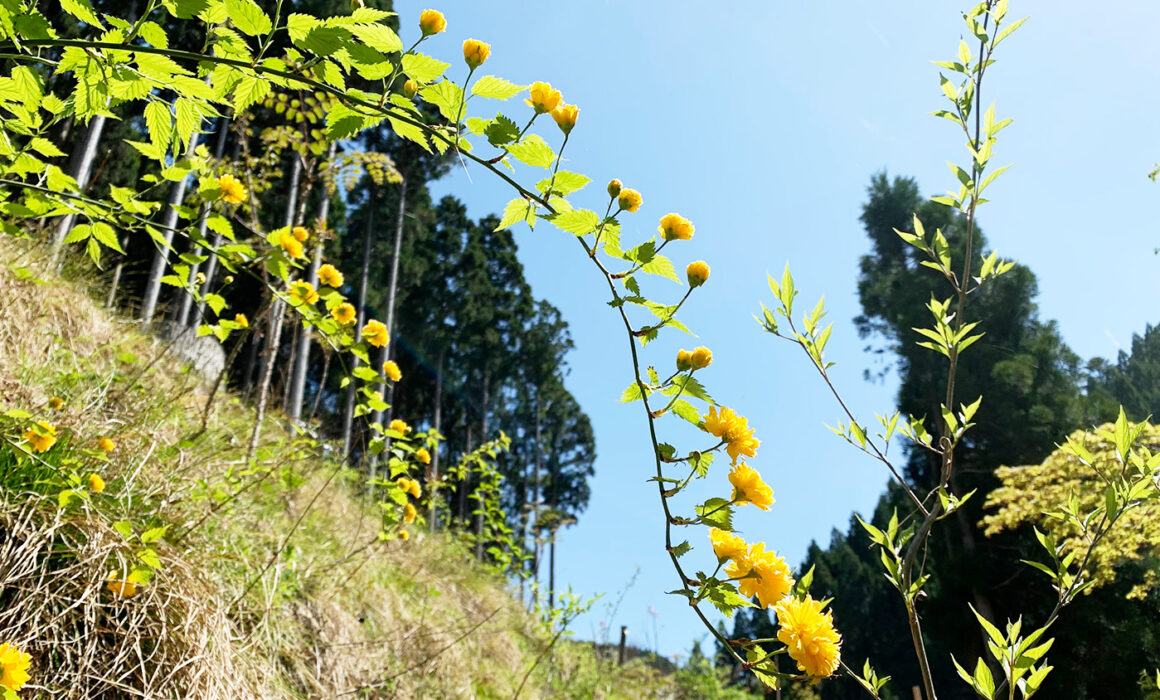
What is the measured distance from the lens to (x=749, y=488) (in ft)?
2.60

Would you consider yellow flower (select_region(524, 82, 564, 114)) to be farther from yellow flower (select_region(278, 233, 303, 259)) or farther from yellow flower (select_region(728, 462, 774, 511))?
yellow flower (select_region(278, 233, 303, 259))

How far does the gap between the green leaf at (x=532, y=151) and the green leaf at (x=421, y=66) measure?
109mm

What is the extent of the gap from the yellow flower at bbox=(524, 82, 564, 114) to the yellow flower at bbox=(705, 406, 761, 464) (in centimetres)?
43

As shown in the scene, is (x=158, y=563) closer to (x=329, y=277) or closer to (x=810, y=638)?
(x=329, y=277)

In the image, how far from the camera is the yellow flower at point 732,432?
2.71 ft

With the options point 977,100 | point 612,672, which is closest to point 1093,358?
point 612,672

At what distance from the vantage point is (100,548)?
136 cm

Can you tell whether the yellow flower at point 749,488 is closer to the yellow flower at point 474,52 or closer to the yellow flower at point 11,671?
the yellow flower at point 474,52

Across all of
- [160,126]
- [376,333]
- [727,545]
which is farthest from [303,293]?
[727,545]

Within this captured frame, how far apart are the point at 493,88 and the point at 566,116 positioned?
0.32 ft

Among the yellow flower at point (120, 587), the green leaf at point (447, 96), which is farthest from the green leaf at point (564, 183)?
the yellow flower at point (120, 587)

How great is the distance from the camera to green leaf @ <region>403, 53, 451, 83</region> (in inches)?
28.1

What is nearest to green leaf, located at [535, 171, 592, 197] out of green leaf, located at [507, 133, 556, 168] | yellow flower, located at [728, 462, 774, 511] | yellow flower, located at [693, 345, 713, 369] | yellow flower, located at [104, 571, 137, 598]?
green leaf, located at [507, 133, 556, 168]

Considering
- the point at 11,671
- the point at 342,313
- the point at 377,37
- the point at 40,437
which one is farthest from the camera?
the point at 342,313
